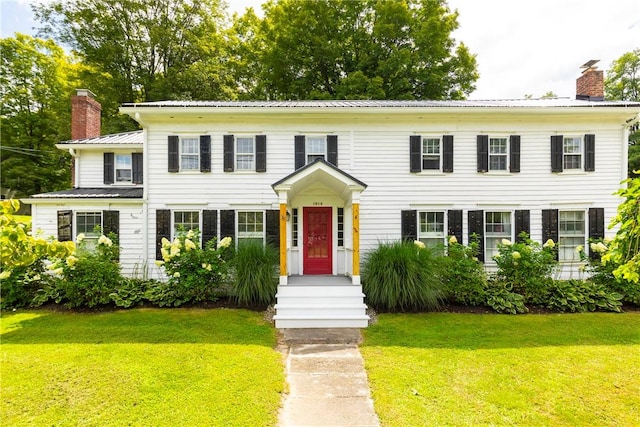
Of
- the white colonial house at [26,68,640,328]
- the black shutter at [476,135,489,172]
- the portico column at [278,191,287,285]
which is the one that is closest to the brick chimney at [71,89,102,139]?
the white colonial house at [26,68,640,328]

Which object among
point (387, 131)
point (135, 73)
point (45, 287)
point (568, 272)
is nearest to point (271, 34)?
point (135, 73)

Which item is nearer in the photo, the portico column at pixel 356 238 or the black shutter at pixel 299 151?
the portico column at pixel 356 238

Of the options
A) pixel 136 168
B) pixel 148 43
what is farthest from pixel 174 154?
pixel 148 43

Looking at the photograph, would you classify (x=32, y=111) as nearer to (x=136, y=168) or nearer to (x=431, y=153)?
(x=136, y=168)

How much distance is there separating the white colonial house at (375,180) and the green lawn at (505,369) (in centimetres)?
308

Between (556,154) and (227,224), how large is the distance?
35.9ft

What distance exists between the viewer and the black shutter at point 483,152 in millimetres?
9812

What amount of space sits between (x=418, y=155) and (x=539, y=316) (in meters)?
5.55

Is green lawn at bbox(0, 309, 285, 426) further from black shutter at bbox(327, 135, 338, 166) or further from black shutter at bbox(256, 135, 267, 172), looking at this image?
black shutter at bbox(327, 135, 338, 166)

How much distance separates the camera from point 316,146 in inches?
390

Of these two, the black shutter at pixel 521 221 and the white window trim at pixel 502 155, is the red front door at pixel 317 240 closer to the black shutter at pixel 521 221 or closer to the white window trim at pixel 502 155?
the white window trim at pixel 502 155

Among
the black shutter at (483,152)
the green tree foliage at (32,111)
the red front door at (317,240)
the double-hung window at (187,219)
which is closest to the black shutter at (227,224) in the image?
the double-hung window at (187,219)

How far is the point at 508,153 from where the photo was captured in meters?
9.84

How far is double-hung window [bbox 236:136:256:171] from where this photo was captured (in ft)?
32.5
